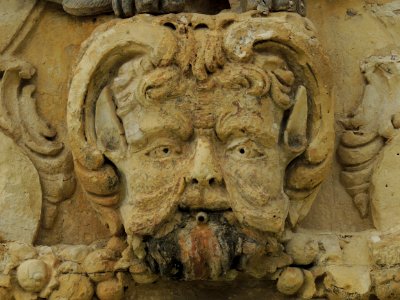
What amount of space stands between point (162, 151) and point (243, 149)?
226mm

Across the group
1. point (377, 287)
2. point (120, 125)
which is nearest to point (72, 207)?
point (120, 125)

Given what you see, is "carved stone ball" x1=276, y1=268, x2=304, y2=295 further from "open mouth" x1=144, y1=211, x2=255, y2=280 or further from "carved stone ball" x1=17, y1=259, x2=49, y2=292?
"carved stone ball" x1=17, y1=259, x2=49, y2=292

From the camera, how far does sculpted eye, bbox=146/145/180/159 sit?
3818mm

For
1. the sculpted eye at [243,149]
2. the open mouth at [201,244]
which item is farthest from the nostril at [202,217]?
the sculpted eye at [243,149]

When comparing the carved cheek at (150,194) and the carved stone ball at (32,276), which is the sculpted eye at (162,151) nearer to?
the carved cheek at (150,194)

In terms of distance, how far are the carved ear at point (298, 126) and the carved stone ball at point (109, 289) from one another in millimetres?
630

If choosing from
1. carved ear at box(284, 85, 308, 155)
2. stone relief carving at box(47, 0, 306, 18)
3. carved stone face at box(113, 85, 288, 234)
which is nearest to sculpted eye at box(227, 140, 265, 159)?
carved stone face at box(113, 85, 288, 234)

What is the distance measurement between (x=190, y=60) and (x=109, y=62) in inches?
9.7

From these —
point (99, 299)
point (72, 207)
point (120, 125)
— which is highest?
point (120, 125)

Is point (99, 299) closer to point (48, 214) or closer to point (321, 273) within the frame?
point (48, 214)

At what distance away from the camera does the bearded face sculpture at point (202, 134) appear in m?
3.77

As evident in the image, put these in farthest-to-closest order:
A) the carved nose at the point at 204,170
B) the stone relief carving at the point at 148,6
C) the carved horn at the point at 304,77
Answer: the stone relief carving at the point at 148,6 → the carved horn at the point at 304,77 → the carved nose at the point at 204,170

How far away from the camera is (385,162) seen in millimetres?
4055

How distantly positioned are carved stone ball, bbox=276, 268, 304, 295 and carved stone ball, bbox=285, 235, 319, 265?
0.11 ft
